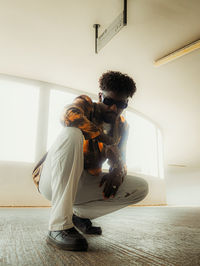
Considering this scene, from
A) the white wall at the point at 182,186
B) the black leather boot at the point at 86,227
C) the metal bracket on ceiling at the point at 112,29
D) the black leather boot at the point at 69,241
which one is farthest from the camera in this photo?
the white wall at the point at 182,186

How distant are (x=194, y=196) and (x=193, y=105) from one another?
8969mm

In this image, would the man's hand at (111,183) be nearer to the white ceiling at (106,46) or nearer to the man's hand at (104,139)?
the man's hand at (104,139)

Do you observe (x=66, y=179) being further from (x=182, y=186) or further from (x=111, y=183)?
(x=182, y=186)

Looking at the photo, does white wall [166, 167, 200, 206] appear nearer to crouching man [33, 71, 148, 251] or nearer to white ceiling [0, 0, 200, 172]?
white ceiling [0, 0, 200, 172]

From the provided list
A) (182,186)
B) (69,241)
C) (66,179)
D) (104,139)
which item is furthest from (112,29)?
(182,186)

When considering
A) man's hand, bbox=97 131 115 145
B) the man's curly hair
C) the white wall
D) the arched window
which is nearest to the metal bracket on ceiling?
the man's curly hair

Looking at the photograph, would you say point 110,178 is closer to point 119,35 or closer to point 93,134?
point 93,134

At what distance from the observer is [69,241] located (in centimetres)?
100

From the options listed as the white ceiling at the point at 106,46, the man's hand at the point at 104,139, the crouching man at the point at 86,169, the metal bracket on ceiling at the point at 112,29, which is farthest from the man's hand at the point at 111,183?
the white ceiling at the point at 106,46

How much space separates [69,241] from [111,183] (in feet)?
1.66

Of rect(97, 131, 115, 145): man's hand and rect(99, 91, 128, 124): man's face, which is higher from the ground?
rect(99, 91, 128, 124): man's face

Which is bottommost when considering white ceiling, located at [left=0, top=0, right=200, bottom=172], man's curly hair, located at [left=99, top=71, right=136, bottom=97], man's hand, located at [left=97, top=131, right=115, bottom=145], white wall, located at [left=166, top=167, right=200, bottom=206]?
white wall, located at [left=166, top=167, right=200, bottom=206]

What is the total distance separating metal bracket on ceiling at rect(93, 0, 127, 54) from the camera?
133 inches

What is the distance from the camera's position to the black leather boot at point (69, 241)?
100 cm
